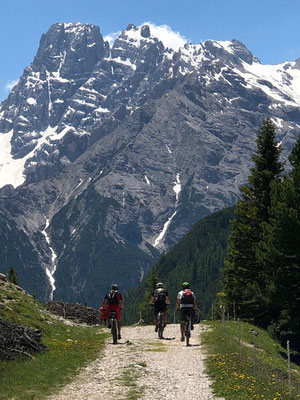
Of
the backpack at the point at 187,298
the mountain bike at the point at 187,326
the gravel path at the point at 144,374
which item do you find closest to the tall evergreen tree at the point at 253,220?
the backpack at the point at 187,298

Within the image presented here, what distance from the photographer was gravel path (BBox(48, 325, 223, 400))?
17.9 metres

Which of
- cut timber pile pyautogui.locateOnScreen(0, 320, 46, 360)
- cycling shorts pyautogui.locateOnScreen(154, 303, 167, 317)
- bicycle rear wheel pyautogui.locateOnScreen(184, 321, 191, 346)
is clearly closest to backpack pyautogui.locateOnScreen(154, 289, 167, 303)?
cycling shorts pyautogui.locateOnScreen(154, 303, 167, 317)

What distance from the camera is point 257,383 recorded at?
63.4 feet

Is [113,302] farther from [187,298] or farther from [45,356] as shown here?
[45,356]

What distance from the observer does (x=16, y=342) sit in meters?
23.4

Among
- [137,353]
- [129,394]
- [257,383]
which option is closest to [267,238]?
[137,353]

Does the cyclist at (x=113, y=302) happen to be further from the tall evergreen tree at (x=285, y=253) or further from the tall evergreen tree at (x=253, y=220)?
the tall evergreen tree at (x=253, y=220)

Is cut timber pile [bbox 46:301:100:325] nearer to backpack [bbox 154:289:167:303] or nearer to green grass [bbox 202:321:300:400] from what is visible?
backpack [bbox 154:289:167:303]

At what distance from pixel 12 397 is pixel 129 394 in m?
3.60

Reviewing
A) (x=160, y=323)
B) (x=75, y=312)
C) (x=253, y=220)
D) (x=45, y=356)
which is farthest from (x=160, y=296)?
(x=75, y=312)

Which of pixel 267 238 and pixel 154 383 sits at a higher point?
pixel 267 238

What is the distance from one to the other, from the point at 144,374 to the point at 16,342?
579 cm

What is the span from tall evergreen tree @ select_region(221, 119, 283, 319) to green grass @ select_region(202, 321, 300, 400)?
12.6m

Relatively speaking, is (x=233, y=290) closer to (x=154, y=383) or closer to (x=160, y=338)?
(x=160, y=338)
